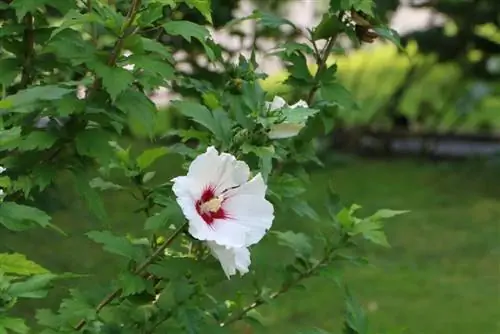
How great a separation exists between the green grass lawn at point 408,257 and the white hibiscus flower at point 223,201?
4.51 ft

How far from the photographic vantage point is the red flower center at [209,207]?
4.95 feet

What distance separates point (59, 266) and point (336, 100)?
7.21 feet

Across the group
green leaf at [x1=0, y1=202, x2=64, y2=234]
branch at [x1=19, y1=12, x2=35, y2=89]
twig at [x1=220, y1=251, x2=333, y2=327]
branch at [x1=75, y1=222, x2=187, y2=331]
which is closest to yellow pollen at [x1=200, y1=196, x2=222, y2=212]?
branch at [x1=75, y1=222, x2=187, y2=331]

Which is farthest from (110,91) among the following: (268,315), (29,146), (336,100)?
(268,315)

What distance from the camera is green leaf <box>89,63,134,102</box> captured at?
61.1 inches

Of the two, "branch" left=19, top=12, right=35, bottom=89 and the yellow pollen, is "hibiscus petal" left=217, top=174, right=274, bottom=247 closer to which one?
the yellow pollen

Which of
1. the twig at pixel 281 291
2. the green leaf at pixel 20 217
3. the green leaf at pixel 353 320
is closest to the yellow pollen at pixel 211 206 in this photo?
the green leaf at pixel 20 217

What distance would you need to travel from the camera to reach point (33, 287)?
58.0 inches

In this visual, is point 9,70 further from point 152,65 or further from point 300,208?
point 300,208

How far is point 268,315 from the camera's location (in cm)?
365

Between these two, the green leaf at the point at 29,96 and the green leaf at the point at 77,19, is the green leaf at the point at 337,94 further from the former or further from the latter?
the green leaf at the point at 29,96

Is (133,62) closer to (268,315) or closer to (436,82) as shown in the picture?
(268,315)

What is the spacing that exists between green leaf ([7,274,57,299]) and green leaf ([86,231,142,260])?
14 cm

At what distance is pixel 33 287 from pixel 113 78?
1.07 feet
